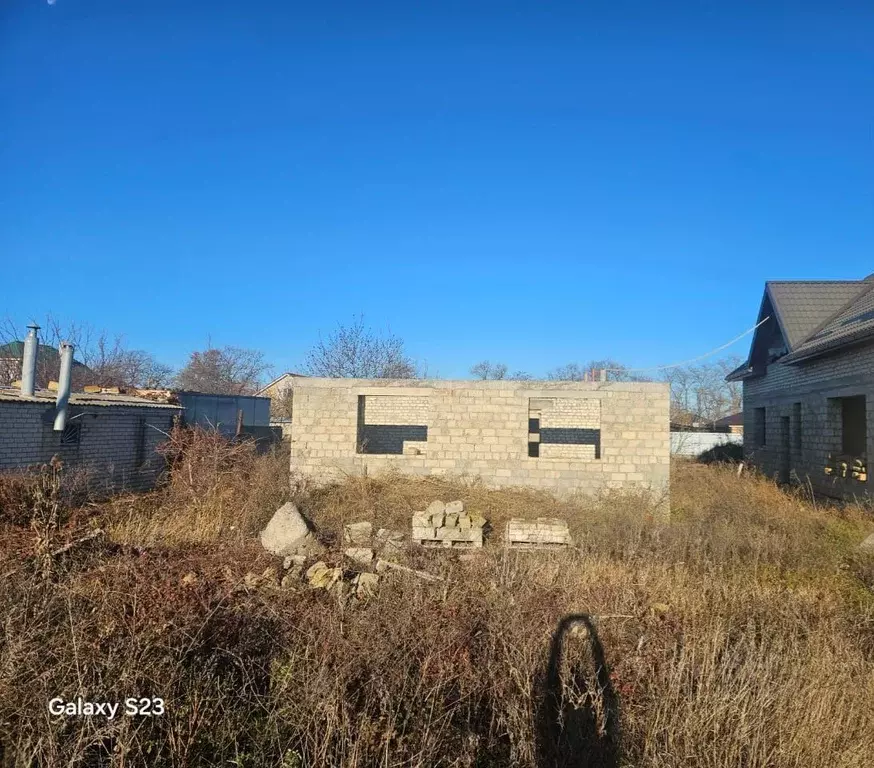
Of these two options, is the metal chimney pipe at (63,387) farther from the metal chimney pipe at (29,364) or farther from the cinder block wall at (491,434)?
the cinder block wall at (491,434)

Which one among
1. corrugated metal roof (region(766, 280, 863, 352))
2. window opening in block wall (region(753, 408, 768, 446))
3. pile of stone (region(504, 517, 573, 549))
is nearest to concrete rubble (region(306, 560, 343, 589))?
pile of stone (region(504, 517, 573, 549))

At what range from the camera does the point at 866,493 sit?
1027cm

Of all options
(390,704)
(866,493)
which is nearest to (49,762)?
(390,704)

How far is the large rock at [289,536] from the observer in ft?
22.6

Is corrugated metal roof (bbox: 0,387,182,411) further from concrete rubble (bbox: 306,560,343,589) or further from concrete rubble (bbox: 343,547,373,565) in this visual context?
concrete rubble (bbox: 306,560,343,589)

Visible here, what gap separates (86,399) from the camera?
12531 millimetres

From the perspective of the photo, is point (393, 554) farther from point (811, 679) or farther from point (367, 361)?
point (367, 361)

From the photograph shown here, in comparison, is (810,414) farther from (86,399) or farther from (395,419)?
(86,399)

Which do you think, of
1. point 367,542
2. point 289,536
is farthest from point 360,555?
point 289,536

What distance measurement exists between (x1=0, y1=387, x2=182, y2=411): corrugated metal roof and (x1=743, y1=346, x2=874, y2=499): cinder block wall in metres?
15.7

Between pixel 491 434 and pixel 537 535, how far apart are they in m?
3.78

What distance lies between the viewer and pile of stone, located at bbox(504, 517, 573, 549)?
7645 mm

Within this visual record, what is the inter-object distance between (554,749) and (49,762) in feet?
8.43

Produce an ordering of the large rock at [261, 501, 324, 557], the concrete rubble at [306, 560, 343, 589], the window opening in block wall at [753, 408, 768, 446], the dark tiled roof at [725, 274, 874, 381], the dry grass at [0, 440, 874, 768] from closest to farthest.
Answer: the dry grass at [0, 440, 874, 768] → the concrete rubble at [306, 560, 343, 589] → the large rock at [261, 501, 324, 557] → the dark tiled roof at [725, 274, 874, 381] → the window opening in block wall at [753, 408, 768, 446]
